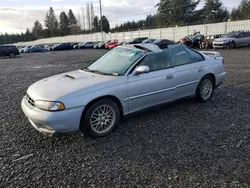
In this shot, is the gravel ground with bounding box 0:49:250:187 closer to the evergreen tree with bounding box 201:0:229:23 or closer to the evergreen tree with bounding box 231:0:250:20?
the evergreen tree with bounding box 231:0:250:20

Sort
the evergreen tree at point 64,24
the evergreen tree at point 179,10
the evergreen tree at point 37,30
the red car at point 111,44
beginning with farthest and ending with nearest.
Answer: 1. the evergreen tree at point 37,30
2. the evergreen tree at point 64,24
3. the evergreen tree at point 179,10
4. the red car at point 111,44

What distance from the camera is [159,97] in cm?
429

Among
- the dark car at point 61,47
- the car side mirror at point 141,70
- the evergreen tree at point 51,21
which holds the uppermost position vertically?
the evergreen tree at point 51,21

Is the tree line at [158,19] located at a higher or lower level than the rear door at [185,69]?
higher

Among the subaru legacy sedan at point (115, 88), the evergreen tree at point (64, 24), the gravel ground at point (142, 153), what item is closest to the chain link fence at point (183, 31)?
the subaru legacy sedan at point (115, 88)

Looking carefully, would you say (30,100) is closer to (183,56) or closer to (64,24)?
(183,56)

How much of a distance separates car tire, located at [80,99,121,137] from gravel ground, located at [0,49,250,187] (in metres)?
0.14

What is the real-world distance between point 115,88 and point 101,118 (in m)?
0.56

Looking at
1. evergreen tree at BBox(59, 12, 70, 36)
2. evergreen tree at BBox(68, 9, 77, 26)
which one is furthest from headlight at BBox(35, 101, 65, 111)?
evergreen tree at BBox(68, 9, 77, 26)

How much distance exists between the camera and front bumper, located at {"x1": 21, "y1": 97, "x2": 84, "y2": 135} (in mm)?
3199

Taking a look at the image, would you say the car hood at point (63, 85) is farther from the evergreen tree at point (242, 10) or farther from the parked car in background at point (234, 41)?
the evergreen tree at point (242, 10)

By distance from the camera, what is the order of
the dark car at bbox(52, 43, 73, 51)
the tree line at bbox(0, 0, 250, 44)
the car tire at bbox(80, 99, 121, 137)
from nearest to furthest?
the car tire at bbox(80, 99, 121, 137) < the dark car at bbox(52, 43, 73, 51) < the tree line at bbox(0, 0, 250, 44)

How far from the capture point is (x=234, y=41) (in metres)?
20.6

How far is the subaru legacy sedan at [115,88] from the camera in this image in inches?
130
